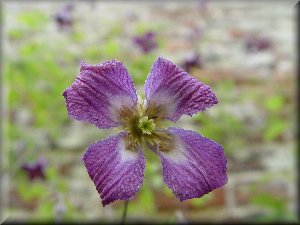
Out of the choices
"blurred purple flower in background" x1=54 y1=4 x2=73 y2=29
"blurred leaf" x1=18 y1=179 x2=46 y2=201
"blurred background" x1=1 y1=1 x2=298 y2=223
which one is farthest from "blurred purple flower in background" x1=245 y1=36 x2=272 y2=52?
"blurred leaf" x1=18 y1=179 x2=46 y2=201

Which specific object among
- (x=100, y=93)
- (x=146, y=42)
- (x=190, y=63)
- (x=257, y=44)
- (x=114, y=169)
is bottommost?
(x=114, y=169)

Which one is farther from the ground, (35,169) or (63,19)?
(63,19)

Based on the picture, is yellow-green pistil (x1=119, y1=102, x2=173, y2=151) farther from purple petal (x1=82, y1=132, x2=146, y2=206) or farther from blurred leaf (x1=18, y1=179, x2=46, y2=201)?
blurred leaf (x1=18, y1=179, x2=46, y2=201)

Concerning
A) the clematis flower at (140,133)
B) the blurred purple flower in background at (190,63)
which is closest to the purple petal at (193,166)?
the clematis flower at (140,133)

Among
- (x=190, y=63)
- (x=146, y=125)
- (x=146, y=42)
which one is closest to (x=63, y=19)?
(x=146, y=42)

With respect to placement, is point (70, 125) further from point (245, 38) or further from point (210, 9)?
point (210, 9)

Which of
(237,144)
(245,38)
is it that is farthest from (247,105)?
(245,38)

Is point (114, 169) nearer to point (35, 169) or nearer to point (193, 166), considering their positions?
point (193, 166)
